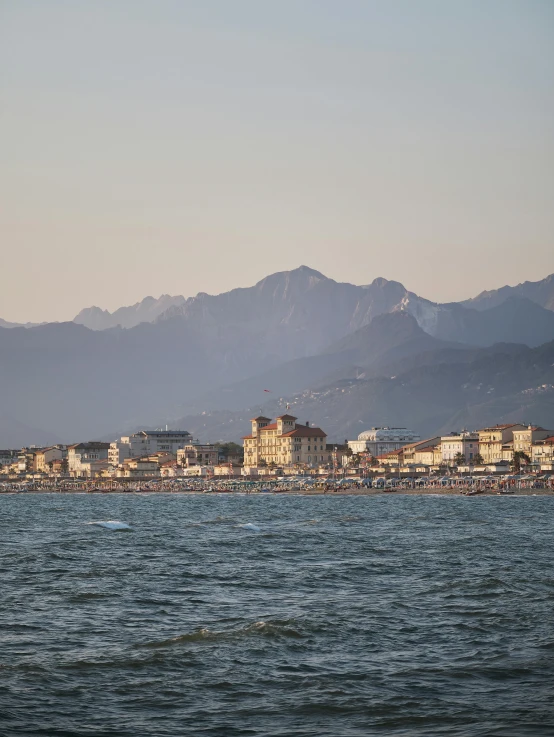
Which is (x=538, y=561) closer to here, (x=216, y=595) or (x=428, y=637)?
(x=216, y=595)

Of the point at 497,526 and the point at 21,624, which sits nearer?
the point at 21,624

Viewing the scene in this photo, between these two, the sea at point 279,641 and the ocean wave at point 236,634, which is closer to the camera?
the sea at point 279,641

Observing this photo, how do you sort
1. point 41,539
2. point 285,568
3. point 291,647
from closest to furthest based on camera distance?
point 291,647 → point 285,568 → point 41,539

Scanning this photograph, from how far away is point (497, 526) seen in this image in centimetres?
10262

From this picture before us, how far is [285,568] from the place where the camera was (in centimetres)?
6275

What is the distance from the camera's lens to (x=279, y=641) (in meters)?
40.0

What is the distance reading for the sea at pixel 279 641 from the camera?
29.9 meters

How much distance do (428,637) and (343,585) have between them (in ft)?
47.9

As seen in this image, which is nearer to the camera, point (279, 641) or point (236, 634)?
point (279, 641)

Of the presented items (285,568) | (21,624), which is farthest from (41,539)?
(21,624)

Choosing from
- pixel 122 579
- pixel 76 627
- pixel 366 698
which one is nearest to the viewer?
pixel 366 698

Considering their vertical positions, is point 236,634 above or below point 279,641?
above

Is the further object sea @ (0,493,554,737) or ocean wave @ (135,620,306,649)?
ocean wave @ (135,620,306,649)

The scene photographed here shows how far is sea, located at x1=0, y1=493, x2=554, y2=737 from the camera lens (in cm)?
2994
